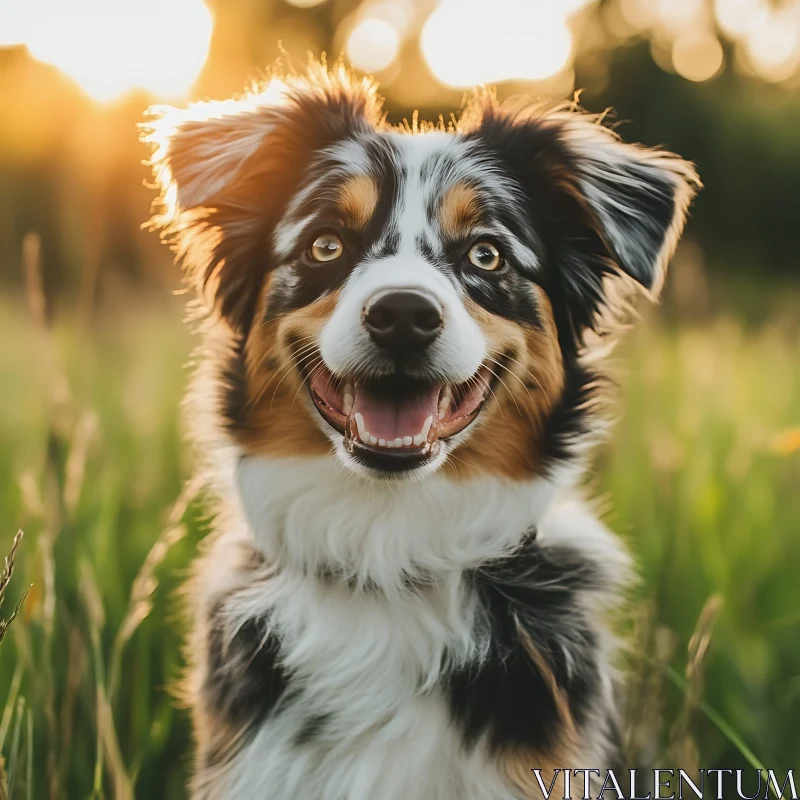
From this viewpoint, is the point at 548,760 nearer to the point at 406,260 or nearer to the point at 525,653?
the point at 525,653

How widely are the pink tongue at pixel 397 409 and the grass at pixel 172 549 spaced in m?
0.60

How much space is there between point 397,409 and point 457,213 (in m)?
0.61

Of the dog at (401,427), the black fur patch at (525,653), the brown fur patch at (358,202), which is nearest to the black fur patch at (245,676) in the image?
the dog at (401,427)

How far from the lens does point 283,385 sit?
246 centimetres

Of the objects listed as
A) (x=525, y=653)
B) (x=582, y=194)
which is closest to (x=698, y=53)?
(x=582, y=194)

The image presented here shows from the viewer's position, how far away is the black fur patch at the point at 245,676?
229 centimetres

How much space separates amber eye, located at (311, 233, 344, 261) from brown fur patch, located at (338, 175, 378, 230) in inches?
2.6

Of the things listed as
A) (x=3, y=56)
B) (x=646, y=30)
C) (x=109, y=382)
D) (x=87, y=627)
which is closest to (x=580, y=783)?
(x=87, y=627)

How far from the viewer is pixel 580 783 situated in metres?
2.16

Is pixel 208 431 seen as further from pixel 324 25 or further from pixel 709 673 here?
pixel 324 25

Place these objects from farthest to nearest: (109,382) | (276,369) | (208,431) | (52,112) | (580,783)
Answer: (109,382)
(52,112)
(208,431)
(276,369)
(580,783)

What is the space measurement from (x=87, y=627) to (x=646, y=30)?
7.26 m

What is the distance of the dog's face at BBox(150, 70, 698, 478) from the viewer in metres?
2.19

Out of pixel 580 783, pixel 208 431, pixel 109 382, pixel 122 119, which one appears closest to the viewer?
pixel 580 783
